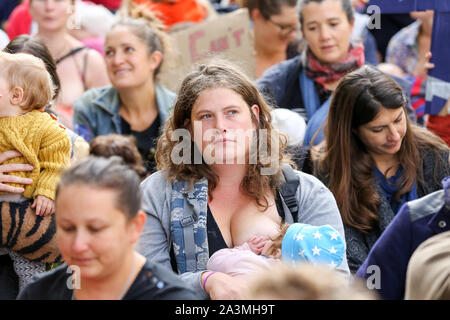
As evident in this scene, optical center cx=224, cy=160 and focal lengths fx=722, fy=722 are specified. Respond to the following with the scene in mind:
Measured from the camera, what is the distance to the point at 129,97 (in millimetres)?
4391

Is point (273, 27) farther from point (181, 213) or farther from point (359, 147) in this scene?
point (181, 213)

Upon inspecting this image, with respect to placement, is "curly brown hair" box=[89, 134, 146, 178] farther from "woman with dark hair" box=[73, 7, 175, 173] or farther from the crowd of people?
"woman with dark hair" box=[73, 7, 175, 173]

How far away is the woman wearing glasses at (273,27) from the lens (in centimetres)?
501

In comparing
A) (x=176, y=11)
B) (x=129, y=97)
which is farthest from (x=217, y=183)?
(x=176, y=11)

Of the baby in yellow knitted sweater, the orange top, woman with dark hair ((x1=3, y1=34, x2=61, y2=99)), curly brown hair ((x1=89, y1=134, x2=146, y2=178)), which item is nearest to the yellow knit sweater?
the baby in yellow knitted sweater

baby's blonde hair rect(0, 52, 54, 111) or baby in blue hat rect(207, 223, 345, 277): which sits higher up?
baby's blonde hair rect(0, 52, 54, 111)

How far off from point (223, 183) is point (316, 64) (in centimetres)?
161

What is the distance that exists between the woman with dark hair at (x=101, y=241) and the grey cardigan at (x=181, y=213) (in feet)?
2.00

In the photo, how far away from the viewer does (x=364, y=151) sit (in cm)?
350

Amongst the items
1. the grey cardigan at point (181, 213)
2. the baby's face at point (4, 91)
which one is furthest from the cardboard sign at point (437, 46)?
the baby's face at point (4, 91)

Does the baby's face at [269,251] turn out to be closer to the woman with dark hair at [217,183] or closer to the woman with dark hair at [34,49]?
the woman with dark hair at [217,183]

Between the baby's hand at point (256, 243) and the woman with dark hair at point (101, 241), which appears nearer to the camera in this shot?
the woman with dark hair at point (101, 241)

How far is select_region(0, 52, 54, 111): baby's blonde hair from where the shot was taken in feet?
8.95
